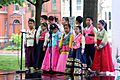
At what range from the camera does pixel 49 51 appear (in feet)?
42.3

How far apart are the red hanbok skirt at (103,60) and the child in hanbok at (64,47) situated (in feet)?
2.85

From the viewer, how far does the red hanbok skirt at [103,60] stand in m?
12.0

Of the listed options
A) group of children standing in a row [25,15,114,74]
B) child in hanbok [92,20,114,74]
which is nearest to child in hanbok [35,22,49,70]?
group of children standing in a row [25,15,114,74]

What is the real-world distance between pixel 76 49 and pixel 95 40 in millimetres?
632

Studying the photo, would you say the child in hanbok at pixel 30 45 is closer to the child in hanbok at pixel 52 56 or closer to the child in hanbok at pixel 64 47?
the child in hanbok at pixel 52 56

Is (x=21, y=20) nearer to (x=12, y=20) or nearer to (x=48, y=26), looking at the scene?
(x=12, y=20)

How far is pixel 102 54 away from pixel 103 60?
0.18m

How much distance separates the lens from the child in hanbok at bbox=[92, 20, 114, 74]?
38.9ft

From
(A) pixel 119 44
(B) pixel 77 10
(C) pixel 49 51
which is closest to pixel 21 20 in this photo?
(B) pixel 77 10

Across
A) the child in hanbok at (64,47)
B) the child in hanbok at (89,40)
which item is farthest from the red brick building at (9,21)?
the child in hanbok at (89,40)

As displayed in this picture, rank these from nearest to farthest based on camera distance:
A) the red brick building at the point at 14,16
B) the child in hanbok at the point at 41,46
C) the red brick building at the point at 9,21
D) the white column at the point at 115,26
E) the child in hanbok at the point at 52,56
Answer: the white column at the point at 115,26 < the child in hanbok at the point at 41,46 < the child in hanbok at the point at 52,56 < the red brick building at the point at 14,16 < the red brick building at the point at 9,21

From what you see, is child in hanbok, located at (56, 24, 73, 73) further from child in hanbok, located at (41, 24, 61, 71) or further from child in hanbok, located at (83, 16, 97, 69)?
child in hanbok, located at (83, 16, 97, 69)

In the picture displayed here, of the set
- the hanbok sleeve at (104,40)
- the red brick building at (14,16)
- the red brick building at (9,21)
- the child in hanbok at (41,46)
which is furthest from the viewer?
the red brick building at (9,21)

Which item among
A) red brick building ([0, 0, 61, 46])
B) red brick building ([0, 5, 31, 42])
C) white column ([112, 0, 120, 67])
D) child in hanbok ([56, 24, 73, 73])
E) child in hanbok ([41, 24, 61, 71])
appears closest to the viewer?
white column ([112, 0, 120, 67])
